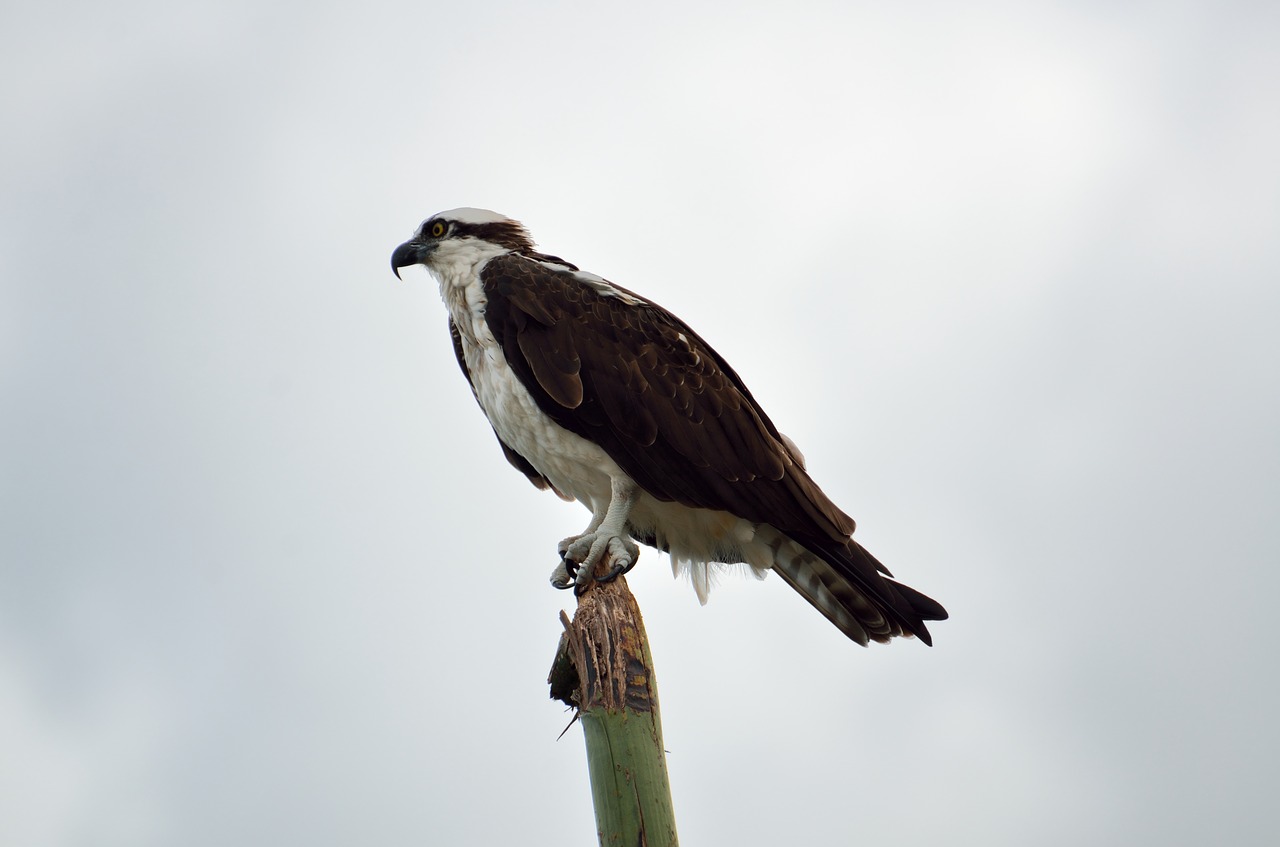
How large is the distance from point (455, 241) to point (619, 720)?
3360 millimetres

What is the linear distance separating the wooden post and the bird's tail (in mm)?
1390

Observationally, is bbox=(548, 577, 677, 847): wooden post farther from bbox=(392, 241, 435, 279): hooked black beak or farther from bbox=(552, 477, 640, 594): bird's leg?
bbox=(392, 241, 435, 279): hooked black beak

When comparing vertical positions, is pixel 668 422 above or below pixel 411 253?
below

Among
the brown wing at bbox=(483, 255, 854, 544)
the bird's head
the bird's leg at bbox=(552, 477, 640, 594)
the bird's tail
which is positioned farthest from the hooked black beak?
the bird's tail

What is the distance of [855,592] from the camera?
6031mm

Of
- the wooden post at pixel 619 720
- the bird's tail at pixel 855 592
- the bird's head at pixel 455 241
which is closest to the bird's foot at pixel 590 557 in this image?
the wooden post at pixel 619 720

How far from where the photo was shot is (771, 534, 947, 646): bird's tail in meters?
5.72

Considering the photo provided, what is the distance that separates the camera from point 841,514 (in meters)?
5.94

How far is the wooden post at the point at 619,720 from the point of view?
4.15 metres

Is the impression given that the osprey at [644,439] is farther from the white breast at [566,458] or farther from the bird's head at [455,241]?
the bird's head at [455,241]

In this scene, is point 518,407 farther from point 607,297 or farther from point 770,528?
point 770,528

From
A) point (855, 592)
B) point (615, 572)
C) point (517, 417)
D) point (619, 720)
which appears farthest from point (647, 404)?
point (619, 720)

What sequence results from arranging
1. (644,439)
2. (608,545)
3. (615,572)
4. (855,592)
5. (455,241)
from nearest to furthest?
(615,572)
(608,545)
(644,439)
(855,592)
(455,241)

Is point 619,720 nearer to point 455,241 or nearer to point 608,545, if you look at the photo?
point 608,545
